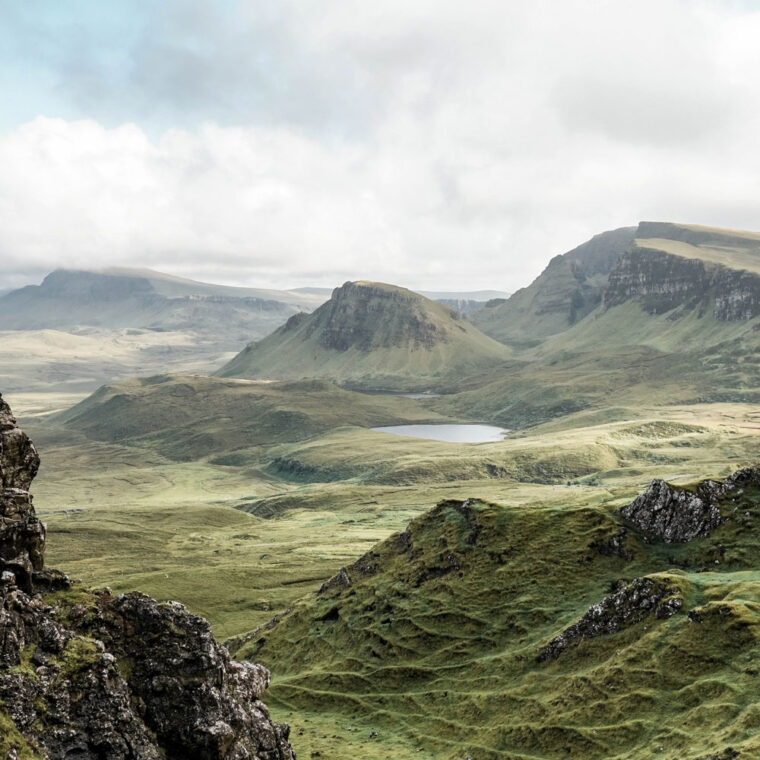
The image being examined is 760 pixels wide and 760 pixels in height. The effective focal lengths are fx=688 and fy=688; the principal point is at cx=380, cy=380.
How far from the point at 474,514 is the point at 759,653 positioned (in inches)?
2114

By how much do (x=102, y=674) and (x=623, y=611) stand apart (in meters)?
58.9

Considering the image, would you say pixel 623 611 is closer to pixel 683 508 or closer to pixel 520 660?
pixel 520 660

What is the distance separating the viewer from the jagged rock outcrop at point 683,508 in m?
96.8

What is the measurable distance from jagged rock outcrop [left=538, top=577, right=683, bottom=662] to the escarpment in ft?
128

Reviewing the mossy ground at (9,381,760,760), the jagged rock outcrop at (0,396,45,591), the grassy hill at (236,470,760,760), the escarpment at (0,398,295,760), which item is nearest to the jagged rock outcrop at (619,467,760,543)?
the grassy hill at (236,470,760,760)

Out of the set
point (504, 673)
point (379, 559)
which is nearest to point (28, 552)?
point (504, 673)

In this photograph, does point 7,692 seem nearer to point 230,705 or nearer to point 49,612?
point 49,612

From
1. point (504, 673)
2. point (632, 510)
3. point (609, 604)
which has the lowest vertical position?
point (504, 673)

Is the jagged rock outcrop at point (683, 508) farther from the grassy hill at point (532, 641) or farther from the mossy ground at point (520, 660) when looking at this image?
the mossy ground at point (520, 660)

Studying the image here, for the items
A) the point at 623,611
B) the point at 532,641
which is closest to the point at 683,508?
the point at 623,611

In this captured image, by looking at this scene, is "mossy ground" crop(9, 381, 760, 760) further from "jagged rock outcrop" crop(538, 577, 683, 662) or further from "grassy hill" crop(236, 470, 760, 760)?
"jagged rock outcrop" crop(538, 577, 683, 662)

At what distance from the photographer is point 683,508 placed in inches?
3873

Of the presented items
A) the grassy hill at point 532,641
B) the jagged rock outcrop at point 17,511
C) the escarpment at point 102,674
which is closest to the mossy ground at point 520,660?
the grassy hill at point 532,641

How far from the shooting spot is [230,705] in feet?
176
